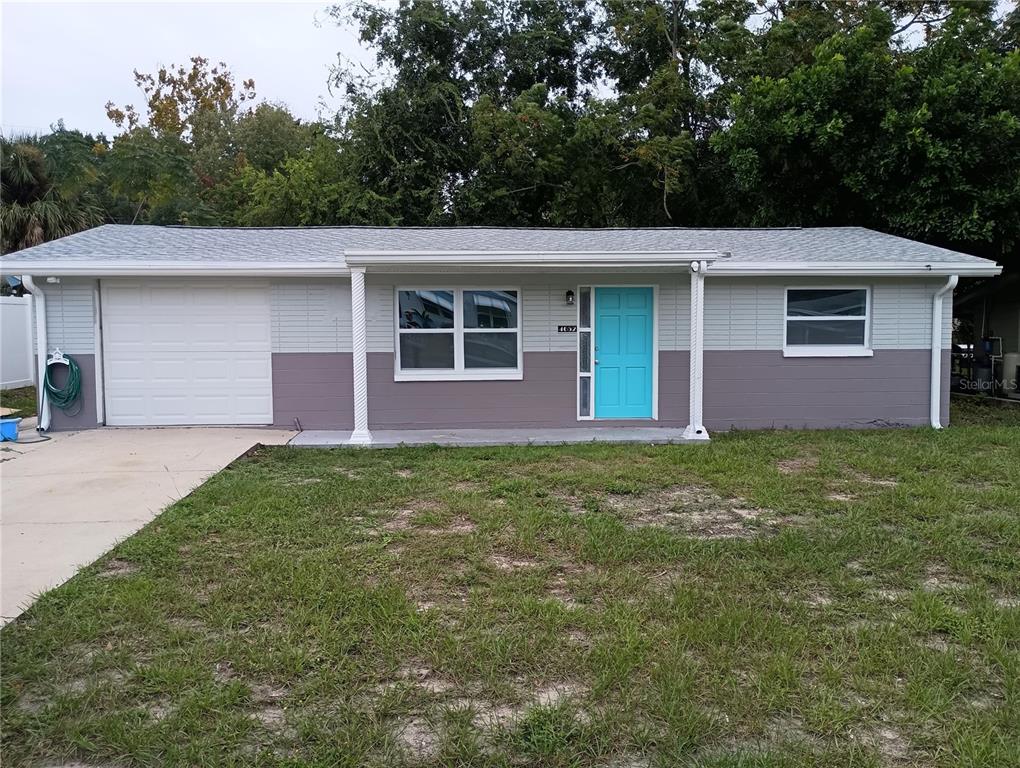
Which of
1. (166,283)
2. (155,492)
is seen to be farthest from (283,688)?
(166,283)

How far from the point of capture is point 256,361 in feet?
34.0

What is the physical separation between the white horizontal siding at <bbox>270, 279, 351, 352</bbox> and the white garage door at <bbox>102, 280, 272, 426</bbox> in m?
0.20

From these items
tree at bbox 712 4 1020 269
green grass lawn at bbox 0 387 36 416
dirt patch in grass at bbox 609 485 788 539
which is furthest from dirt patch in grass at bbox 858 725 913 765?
tree at bbox 712 4 1020 269

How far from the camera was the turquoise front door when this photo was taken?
1060cm

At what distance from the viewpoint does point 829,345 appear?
1086 centimetres

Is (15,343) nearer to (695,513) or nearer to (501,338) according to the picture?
(501,338)

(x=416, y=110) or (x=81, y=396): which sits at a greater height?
(x=416, y=110)

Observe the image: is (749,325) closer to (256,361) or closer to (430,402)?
(430,402)

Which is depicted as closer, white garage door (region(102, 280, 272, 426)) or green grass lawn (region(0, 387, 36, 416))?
white garage door (region(102, 280, 272, 426))

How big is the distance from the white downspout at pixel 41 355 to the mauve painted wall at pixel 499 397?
4.41 m

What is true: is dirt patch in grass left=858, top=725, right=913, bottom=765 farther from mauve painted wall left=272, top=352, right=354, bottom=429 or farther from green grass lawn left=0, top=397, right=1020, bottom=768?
mauve painted wall left=272, top=352, right=354, bottom=429

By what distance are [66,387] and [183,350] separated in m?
1.61

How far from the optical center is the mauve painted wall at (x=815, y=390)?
10734 millimetres

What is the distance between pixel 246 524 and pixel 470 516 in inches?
68.8
